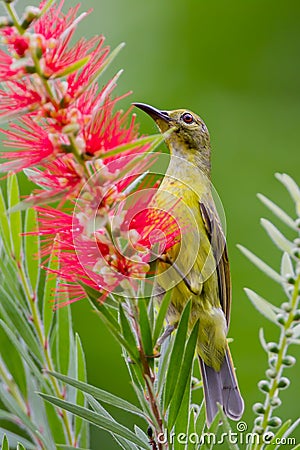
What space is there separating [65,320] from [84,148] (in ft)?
0.91

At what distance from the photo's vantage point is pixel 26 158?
0.65 meters

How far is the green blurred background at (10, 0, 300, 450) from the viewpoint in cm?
202

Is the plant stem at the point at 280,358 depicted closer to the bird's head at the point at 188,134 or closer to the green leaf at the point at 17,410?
the green leaf at the point at 17,410

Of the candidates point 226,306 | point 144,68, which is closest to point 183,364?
point 226,306

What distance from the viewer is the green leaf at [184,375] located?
72cm

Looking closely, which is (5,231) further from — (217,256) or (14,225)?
(217,256)

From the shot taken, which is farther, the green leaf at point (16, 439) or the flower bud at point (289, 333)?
the green leaf at point (16, 439)

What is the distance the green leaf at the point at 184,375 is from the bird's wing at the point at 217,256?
601 millimetres

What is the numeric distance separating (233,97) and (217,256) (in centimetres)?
129

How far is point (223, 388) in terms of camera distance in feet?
4.12

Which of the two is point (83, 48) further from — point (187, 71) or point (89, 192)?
point (187, 71)

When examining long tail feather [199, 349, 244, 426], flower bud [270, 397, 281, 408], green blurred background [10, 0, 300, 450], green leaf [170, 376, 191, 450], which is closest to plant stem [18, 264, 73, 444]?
green leaf [170, 376, 191, 450]

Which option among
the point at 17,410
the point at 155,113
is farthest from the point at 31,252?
the point at 155,113

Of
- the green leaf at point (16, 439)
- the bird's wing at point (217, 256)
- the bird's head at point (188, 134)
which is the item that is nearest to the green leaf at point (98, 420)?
the green leaf at point (16, 439)
